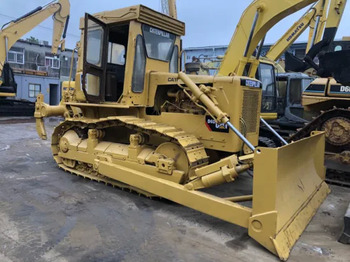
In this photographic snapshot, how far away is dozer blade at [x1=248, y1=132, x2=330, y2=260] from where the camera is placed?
10.4ft

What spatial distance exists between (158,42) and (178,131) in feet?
5.98

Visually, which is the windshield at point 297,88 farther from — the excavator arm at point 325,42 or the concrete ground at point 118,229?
the concrete ground at point 118,229

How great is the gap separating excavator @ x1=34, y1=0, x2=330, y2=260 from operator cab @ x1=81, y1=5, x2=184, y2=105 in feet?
0.06

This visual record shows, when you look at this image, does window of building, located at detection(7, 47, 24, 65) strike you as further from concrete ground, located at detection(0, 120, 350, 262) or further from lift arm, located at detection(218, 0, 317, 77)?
lift arm, located at detection(218, 0, 317, 77)

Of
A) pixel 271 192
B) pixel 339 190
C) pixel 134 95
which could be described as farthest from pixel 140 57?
pixel 339 190

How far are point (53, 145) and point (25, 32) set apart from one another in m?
11.1

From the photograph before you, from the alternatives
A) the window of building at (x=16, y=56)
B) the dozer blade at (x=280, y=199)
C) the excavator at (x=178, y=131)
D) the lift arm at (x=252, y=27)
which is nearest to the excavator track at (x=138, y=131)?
the excavator at (x=178, y=131)

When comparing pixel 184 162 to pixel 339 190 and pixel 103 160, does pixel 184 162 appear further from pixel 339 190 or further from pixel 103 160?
pixel 339 190

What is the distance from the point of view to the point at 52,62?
25.9 meters

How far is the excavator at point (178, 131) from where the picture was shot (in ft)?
11.5

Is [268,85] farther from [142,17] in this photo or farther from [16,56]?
[16,56]

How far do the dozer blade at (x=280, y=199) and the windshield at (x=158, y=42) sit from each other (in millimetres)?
2848

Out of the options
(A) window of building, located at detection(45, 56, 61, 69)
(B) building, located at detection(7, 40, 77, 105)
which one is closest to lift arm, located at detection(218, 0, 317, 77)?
(B) building, located at detection(7, 40, 77, 105)

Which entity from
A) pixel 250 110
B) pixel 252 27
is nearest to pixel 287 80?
pixel 252 27
